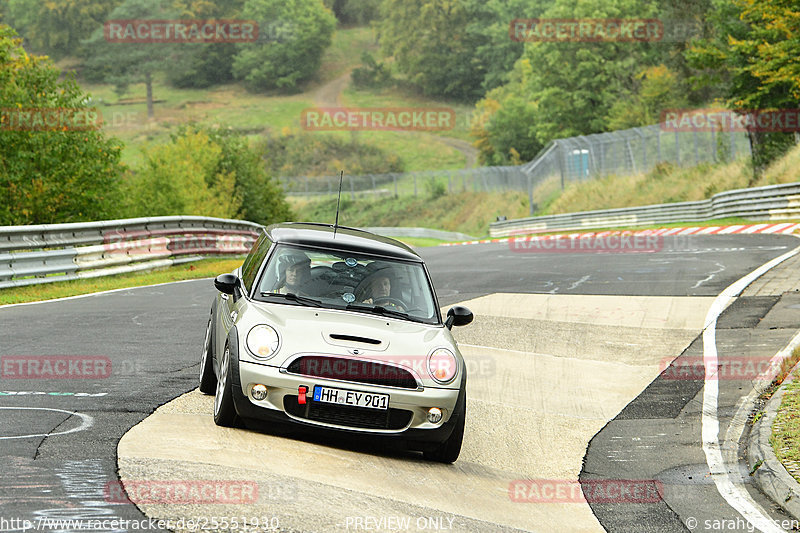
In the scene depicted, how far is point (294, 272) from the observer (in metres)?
8.34

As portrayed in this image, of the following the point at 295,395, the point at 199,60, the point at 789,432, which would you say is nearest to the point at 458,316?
the point at 295,395

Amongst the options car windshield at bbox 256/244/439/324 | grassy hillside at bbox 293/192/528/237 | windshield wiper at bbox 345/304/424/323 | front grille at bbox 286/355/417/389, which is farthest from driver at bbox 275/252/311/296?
grassy hillside at bbox 293/192/528/237

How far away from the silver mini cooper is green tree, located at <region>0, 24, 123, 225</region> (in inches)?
752

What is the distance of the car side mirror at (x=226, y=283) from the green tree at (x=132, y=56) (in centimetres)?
14162

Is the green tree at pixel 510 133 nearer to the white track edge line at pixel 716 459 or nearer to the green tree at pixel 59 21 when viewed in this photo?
the white track edge line at pixel 716 459

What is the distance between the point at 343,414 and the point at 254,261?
212 centimetres

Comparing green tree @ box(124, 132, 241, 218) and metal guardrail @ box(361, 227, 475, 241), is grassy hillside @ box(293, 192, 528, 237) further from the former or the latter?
green tree @ box(124, 132, 241, 218)

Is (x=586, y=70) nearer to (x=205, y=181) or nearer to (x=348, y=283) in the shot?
(x=205, y=181)

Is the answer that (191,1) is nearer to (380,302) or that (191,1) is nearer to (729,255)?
(729,255)

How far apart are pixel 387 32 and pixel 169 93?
35.6 meters

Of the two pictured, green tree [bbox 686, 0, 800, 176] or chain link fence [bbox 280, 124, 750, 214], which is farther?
chain link fence [bbox 280, 124, 750, 214]

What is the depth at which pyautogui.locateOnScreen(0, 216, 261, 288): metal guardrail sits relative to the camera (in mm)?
17766

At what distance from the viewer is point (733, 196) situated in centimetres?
3656

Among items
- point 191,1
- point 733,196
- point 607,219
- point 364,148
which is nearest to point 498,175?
point 607,219
